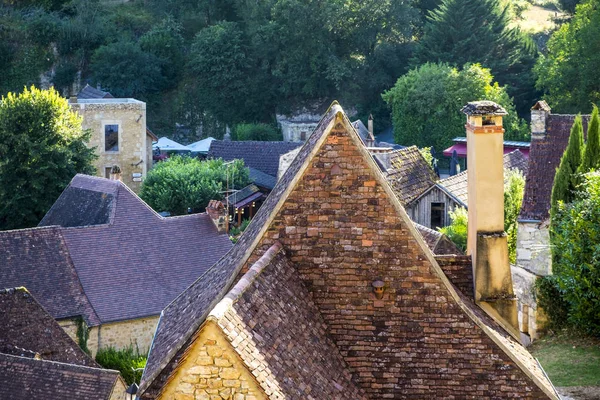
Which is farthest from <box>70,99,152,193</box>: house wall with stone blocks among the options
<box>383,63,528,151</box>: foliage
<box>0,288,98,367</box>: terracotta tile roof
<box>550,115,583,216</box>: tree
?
<box>550,115,583,216</box>: tree

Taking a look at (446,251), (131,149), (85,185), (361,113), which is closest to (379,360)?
(446,251)

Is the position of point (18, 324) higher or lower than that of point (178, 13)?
lower

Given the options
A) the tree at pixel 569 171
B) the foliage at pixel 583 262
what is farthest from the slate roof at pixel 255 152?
the foliage at pixel 583 262

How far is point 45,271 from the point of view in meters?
30.8

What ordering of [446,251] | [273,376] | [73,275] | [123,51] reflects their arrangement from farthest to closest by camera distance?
[123,51], [73,275], [446,251], [273,376]

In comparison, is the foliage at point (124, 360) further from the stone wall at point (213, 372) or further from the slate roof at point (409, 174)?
the stone wall at point (213, 372)

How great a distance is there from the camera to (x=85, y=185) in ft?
121

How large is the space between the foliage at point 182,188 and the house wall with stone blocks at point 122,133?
3.59 metres

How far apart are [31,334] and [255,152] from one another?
30.9 m

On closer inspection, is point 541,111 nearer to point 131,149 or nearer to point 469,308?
point 469,308

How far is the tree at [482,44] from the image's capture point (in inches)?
2472

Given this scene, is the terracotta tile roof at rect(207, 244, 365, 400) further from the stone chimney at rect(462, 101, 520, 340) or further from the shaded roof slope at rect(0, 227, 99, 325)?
the shaded roof slope at rect(0, 227, 99, 325)

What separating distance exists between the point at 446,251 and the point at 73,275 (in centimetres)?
1490

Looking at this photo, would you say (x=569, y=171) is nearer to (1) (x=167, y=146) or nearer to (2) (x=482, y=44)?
(1) (x=167, y=146)
